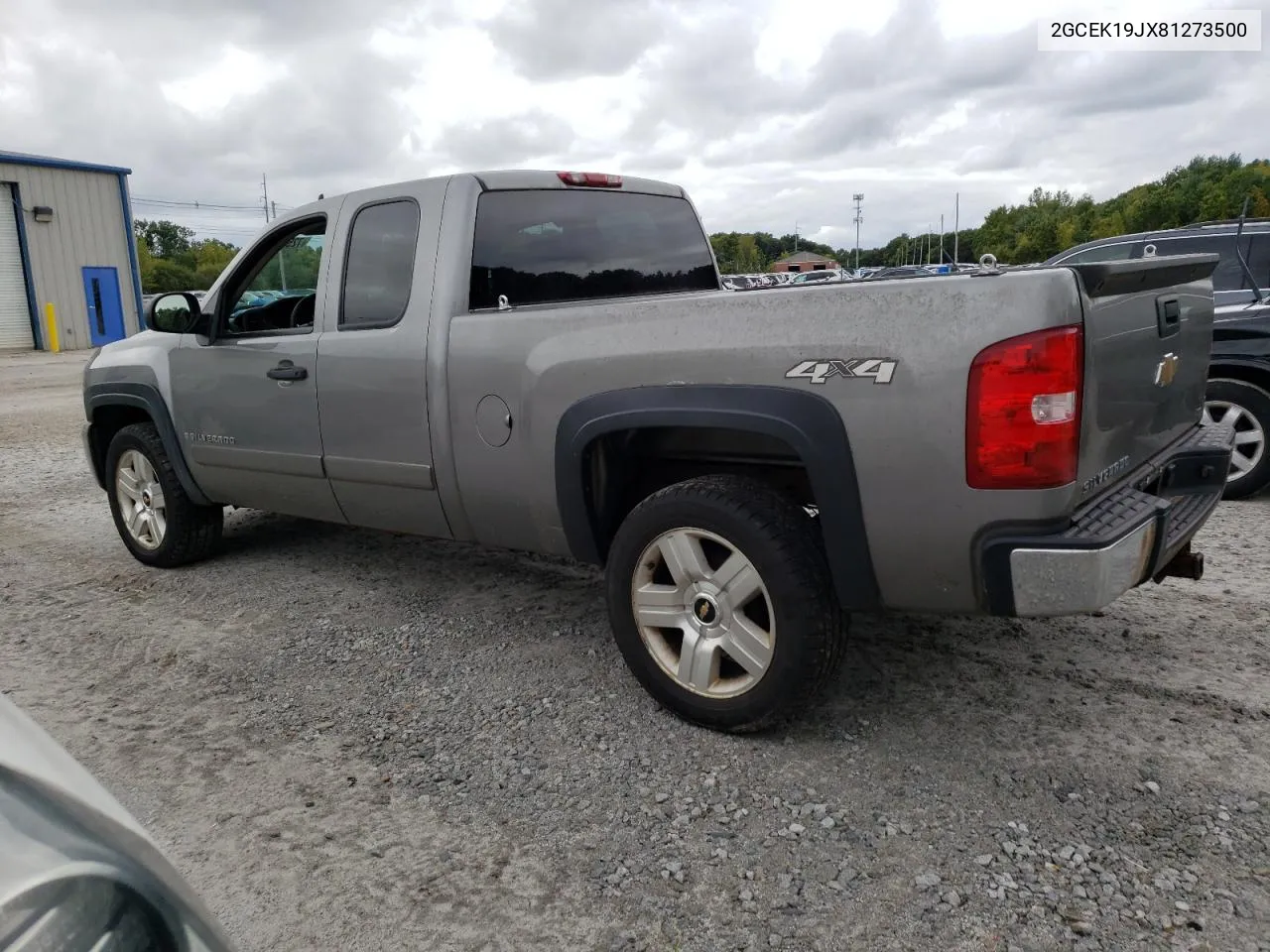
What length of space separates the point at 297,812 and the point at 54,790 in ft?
6.30

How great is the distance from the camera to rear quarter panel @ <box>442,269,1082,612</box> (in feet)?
8.06

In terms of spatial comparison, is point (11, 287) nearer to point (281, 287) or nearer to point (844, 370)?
point (281, 287)

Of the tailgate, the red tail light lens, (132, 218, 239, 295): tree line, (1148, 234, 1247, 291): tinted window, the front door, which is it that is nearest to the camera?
the red tail light lens

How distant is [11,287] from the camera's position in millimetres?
25844

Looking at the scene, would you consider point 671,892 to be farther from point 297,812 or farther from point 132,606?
point 132,606

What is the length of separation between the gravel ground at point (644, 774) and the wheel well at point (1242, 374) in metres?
1.56

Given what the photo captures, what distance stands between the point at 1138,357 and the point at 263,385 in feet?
11.8

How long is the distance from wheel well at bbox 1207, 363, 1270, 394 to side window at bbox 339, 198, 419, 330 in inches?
186

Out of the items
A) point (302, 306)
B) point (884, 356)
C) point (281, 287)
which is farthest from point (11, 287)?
point (884, 356)

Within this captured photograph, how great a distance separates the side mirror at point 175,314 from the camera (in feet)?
15.4

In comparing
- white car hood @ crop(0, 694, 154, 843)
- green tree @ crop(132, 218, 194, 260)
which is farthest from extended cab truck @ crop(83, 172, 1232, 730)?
green tree @ crop(132, 218, 194, 260)

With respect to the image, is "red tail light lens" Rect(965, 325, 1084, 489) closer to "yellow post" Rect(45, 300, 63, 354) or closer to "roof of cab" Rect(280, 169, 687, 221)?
"roof of cab" Rect(280, 169, 687, 221)

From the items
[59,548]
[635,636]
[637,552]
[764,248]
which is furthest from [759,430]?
[764,248]

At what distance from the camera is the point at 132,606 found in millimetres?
4648
